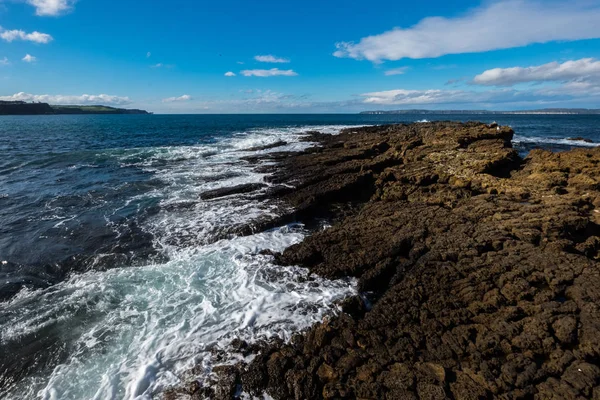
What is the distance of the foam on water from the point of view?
6816 mm

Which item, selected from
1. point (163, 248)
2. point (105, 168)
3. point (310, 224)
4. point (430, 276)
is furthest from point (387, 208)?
point (105, 168)

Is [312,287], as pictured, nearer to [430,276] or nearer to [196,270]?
[430,276]

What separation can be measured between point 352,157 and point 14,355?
21318 millimetres

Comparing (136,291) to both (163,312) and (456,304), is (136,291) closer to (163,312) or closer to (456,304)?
(163,312)

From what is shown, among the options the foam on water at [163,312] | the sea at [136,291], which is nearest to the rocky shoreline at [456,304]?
the foam on water at [163,312]

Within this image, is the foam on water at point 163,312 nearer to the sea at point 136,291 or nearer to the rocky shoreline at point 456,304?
the sea at point 136,291

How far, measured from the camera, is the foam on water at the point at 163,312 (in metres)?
6.82

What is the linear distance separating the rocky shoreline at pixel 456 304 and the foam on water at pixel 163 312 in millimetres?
758

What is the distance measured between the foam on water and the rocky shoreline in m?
0.76

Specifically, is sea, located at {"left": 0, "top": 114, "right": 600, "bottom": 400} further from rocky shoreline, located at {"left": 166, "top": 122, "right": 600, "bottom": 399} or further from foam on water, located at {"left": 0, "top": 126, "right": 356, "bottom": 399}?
rocky shoreline, located at {"left": 166, "top": 122, "right": 600, "bottom": 399}

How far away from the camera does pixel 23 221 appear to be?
15.3 metres

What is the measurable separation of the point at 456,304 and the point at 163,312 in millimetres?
8052

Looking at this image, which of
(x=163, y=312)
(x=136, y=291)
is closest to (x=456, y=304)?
(x=163, y=312)

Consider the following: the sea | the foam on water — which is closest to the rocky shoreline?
the foam on water
